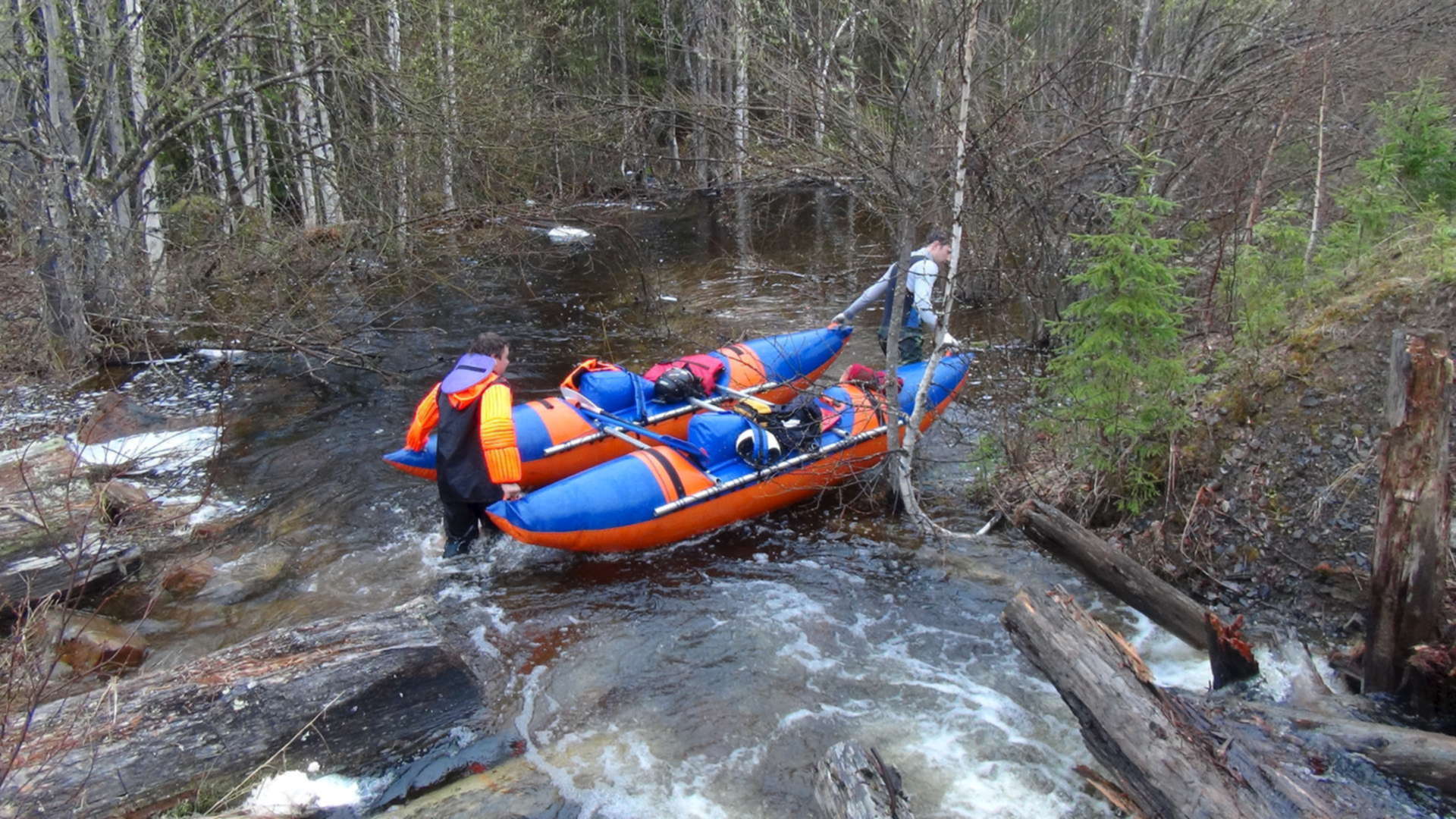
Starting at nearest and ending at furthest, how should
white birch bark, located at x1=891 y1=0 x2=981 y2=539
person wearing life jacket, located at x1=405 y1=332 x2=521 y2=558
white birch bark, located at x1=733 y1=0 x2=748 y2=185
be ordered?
1. white birch bark, located at x1=891 y1=0 x2=981 y2=539
2. person wearing life jacket, located at x1=405 y1=332 x2=521 y2=558
3. white birch bark, located at x1=733 y1=0 x2=748 y2=185

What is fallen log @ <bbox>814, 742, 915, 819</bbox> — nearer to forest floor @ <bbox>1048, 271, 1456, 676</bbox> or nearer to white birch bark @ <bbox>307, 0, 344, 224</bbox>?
forest floor @ <bbox>1048, 271, 1456, 676</bbox>

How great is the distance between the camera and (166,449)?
25.5ft

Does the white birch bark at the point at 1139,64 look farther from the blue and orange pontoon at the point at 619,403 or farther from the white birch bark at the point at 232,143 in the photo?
the white birch bark at the point at 232,143

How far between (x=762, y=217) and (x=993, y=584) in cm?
1439

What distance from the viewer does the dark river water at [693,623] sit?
402cm

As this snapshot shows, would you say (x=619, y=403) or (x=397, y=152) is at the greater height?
(x=397, y=152)

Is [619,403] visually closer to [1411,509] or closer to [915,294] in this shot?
[915,294]

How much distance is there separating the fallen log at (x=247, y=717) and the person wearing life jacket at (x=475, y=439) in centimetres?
133

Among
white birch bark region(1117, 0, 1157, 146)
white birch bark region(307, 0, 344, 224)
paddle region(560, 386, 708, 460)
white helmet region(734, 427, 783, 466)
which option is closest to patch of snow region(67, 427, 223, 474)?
paddle region(560, 386, 708, 460)

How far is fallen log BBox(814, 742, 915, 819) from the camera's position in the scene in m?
3.24

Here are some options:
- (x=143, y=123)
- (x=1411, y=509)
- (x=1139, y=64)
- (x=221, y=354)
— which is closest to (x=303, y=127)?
(x=143, y=123)

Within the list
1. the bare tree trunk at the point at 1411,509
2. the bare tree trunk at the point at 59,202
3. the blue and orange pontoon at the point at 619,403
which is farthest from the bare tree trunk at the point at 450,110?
the bare tree trunk at the point at 1411,509

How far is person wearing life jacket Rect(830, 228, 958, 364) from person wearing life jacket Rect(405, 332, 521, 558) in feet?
9.04

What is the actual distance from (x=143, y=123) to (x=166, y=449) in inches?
166
